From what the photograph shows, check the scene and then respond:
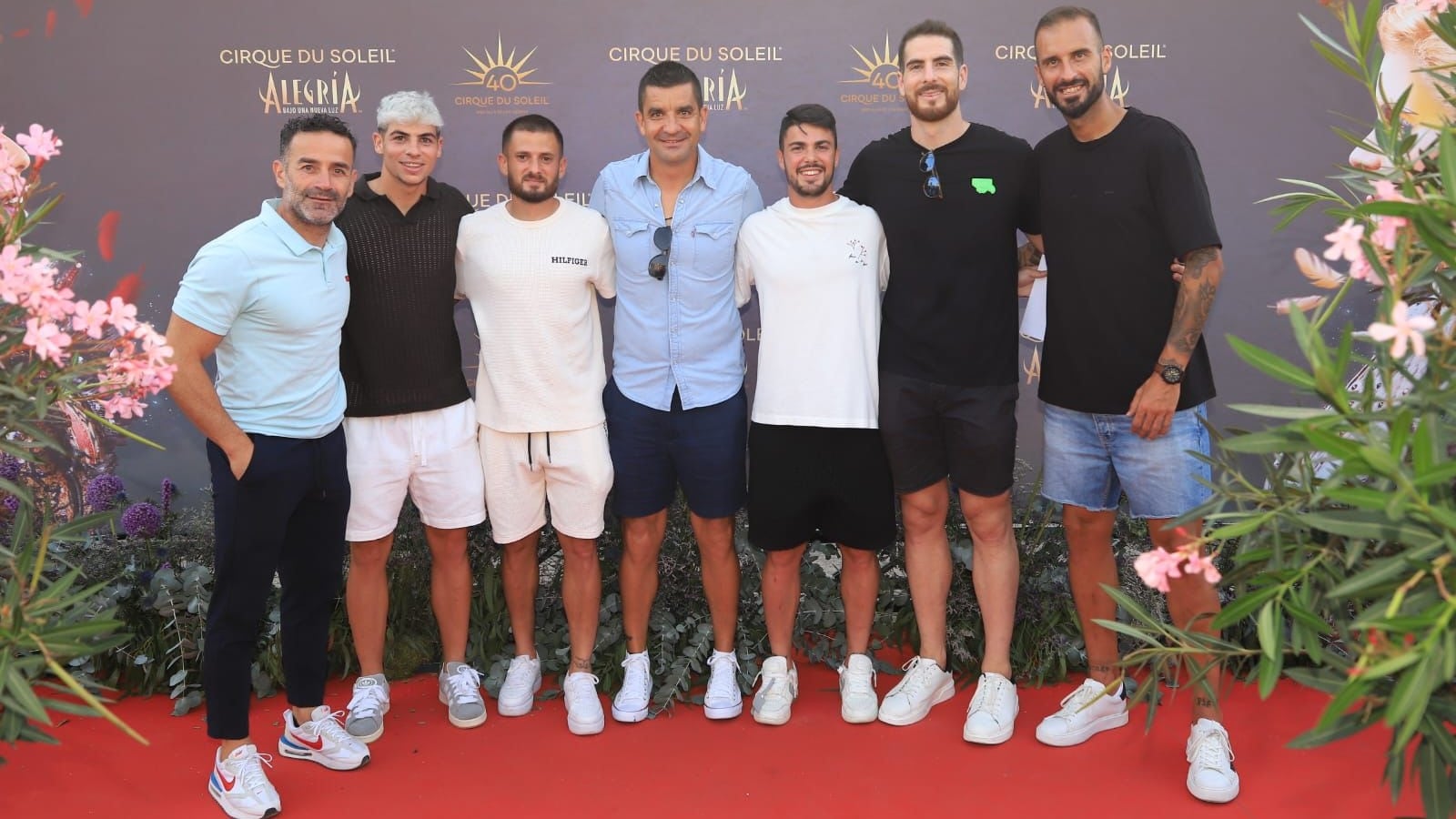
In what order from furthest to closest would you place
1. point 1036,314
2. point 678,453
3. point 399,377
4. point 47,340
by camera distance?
point 1036,314 → point 678,453 → point 399,377 → point 47,340

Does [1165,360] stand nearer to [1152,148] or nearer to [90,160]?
[1152,148]

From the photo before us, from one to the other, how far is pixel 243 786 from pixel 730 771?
1.27 m

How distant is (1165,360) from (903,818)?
1.34m

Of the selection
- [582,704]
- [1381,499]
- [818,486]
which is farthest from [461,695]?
[1381,499]

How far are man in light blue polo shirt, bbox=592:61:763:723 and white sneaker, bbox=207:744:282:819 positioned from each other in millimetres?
1027

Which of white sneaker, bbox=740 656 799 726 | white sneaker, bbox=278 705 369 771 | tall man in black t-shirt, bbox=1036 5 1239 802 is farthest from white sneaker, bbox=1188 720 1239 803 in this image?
white sneaker, bbox=278 705 369 771

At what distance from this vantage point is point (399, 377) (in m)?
3.31

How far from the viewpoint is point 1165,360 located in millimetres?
2881

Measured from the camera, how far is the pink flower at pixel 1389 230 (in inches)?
60.4

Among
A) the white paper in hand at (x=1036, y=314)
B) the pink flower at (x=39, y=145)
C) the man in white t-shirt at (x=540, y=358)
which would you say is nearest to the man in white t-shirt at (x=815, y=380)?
the man in white t-shirt at (x=540, y=358)

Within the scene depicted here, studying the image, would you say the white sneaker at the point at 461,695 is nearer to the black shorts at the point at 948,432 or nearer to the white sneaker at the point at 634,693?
the white sneaker at the point at 634,693

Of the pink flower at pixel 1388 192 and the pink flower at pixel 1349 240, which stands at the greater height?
the pink flower at pixel 1388 192

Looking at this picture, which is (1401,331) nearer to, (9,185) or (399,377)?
(9,185)

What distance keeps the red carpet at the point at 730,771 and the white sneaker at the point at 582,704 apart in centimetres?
4
